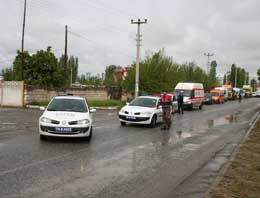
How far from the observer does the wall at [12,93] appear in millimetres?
32562

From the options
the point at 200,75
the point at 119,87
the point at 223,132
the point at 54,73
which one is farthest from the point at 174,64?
the point at 223,132

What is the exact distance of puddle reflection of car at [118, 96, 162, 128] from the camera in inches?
722

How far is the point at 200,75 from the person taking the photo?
76.9m

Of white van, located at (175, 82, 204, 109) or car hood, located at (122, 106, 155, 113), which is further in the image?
white van, located at (175, 82, 204, 109)

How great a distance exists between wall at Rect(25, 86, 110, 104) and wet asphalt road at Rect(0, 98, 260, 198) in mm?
18374

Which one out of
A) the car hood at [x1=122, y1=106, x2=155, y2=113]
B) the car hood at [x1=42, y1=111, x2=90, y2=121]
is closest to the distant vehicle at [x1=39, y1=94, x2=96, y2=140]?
the car hood at [x1=42, y1=111, x2=90, y2=121]

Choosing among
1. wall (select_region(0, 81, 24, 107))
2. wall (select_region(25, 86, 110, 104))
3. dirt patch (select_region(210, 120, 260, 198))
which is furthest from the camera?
wall (select_region(25, 86, 110, 104))

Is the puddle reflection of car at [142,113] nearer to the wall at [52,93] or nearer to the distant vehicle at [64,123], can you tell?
the distant vehicle at [64,123]

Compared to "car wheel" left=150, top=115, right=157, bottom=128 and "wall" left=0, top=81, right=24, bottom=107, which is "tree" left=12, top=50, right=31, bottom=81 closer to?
"wall" left=0, top=81, right=24, bottom=107

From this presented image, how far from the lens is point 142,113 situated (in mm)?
18359

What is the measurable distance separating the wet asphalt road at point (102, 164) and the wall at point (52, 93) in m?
18.4

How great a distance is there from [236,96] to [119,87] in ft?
136

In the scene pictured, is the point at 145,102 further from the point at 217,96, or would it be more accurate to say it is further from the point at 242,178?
the point at 217,96

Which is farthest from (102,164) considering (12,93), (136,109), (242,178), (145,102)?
(12,93)
